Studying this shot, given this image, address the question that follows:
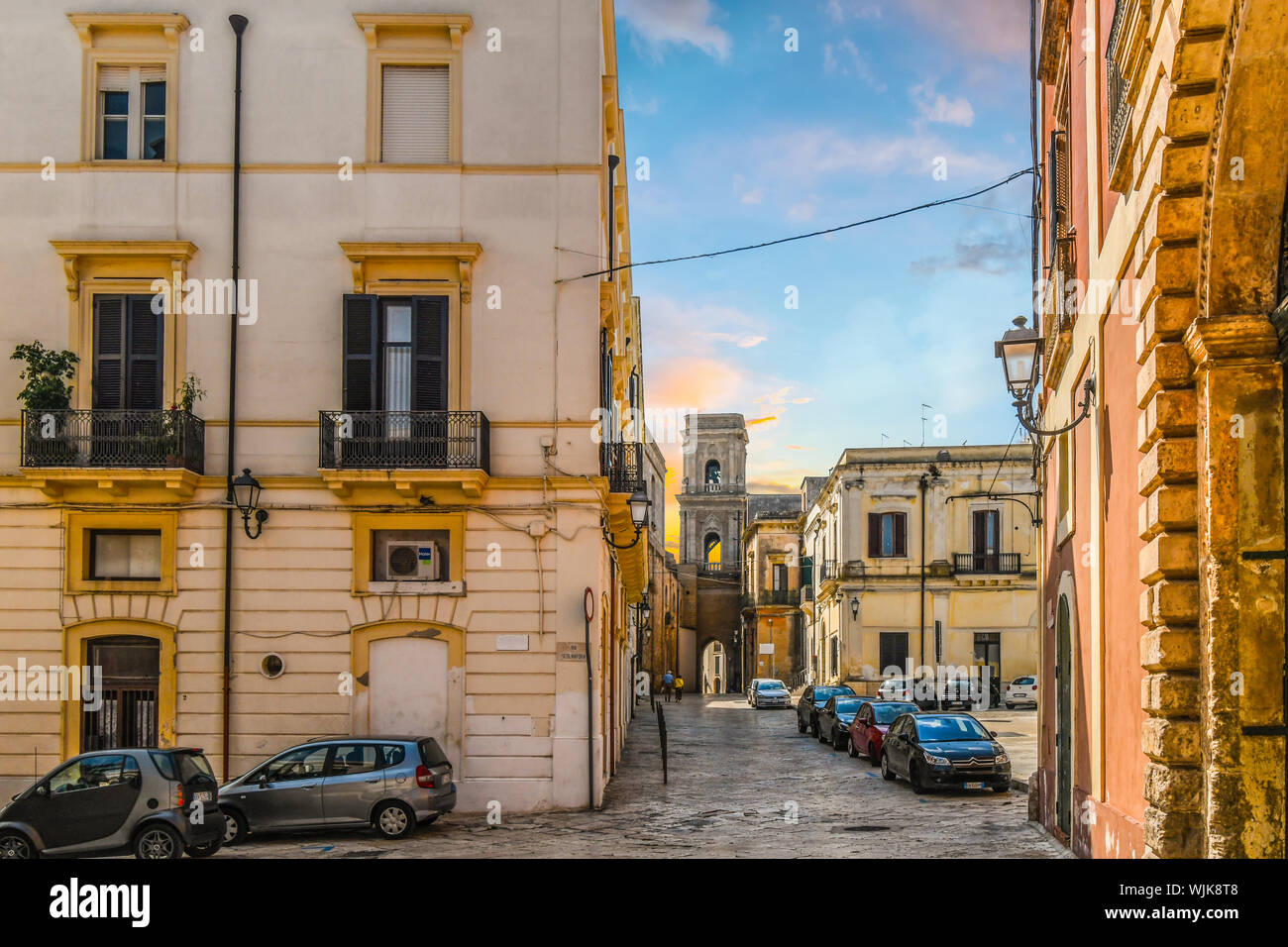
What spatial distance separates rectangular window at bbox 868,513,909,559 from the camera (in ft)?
181

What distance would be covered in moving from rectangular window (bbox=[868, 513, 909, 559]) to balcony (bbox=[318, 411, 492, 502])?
124 feet

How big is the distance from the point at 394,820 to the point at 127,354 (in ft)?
28.3

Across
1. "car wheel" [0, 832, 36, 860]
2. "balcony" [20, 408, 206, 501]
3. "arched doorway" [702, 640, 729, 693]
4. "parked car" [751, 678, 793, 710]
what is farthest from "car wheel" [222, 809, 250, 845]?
"arched doorway" [702, 640, 729, 693]

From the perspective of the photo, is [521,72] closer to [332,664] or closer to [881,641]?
[332,664]

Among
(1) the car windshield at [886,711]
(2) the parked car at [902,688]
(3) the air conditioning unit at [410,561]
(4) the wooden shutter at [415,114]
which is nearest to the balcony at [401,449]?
(3) the air conditioning unit at [410,561]

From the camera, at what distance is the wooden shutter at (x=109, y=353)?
20047 millimetres

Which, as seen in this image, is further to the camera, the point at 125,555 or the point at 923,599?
the point at 923,599

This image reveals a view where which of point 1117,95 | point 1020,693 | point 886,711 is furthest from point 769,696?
point 1117,95

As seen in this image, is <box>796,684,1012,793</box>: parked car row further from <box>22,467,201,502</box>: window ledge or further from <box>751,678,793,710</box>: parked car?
<box>751,678,793,710</box>: parked car

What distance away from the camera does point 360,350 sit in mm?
19828

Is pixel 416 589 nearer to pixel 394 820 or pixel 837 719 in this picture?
pixel 394 820

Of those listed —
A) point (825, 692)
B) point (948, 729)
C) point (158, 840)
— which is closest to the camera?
point (158, 840)
